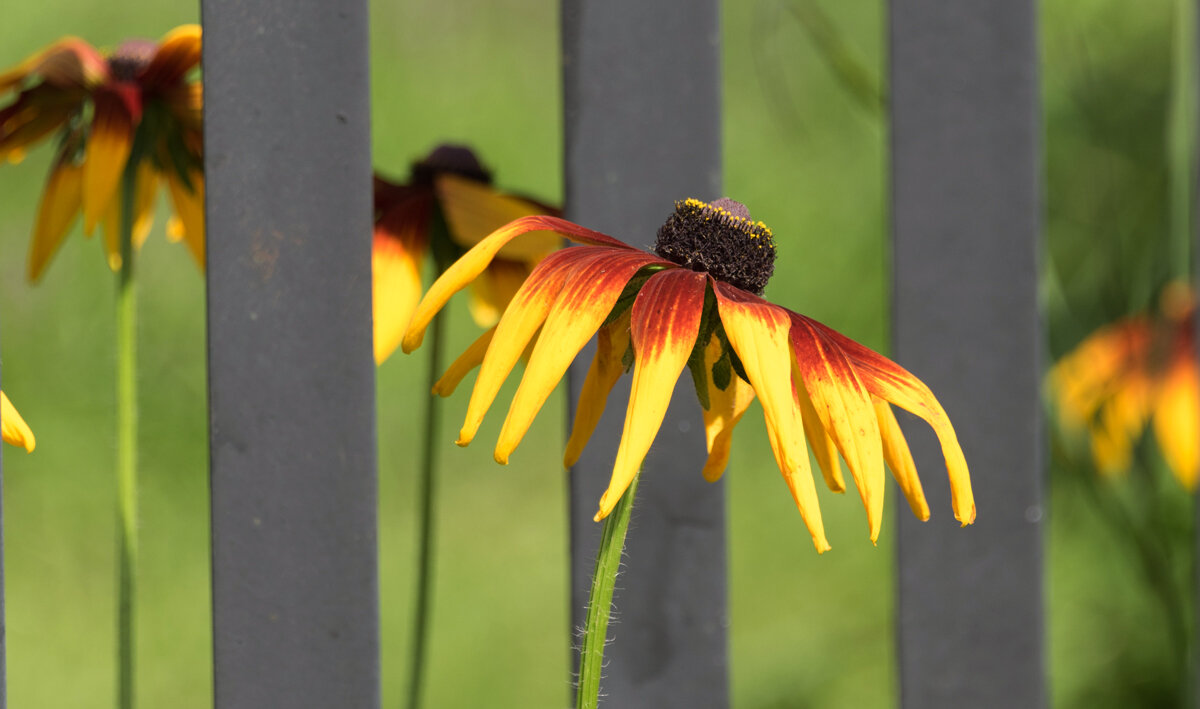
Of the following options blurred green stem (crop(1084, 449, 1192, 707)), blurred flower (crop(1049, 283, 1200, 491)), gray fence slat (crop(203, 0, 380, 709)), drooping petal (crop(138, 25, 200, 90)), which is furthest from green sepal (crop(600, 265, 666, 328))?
blurred flower (crop(1049, 283, 1200, 491))

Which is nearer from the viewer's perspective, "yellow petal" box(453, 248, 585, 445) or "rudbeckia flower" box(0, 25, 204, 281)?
"yellow petal" box(453, 248, 585, 445)

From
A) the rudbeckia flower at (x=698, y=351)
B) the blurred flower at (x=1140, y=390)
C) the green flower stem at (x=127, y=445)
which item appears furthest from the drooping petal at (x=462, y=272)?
the blurred flower at (x=1140, y=390)

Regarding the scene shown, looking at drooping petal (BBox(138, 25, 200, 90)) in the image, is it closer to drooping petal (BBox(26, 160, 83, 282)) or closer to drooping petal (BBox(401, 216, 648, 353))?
drooping petal (BBox(26, 160, 83, 282))

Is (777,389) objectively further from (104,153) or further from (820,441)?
(104,153)

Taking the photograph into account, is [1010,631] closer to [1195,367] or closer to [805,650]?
[1195,367]

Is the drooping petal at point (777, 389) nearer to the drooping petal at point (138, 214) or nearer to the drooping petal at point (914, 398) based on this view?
the drooping petal at point (914, 398)

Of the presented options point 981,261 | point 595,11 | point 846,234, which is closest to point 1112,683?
point 846,234
